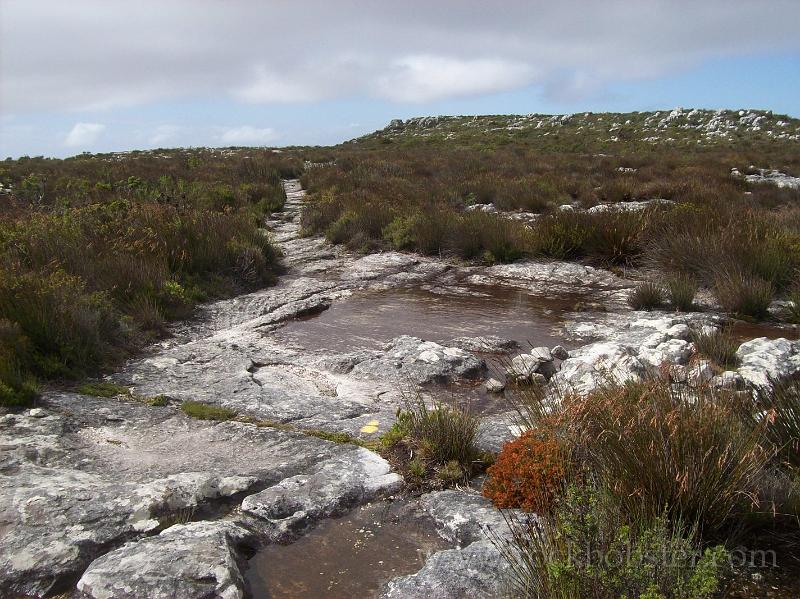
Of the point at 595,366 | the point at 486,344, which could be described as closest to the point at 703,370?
the point at 595,366

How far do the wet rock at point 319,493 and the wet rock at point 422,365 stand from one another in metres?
1.65

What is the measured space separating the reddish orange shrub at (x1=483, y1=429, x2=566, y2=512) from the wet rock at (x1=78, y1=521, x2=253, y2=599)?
57.8 inches

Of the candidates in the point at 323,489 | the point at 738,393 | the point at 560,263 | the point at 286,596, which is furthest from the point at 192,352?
the point at 560,263

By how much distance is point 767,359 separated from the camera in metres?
5.34

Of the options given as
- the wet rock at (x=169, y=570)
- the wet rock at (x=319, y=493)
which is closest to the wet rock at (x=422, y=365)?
the wet rock at (x=319, y=493)

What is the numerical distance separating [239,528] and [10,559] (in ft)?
3.49

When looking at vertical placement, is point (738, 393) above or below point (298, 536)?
above

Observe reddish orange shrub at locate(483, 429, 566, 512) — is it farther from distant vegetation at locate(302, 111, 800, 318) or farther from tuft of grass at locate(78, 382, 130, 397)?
distant vegetation at locate(302, 111, 800, 318)

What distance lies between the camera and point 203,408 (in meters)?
4.82

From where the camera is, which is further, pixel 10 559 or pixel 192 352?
pixel 192 352

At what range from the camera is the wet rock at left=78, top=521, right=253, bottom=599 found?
2676mm

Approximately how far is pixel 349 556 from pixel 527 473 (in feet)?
3.47

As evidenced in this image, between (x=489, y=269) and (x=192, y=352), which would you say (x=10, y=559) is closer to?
(x=192, y=352)

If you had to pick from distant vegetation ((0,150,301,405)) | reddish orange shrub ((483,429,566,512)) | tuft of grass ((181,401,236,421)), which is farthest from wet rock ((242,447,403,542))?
distant vegetation ((0,150,301,405))
